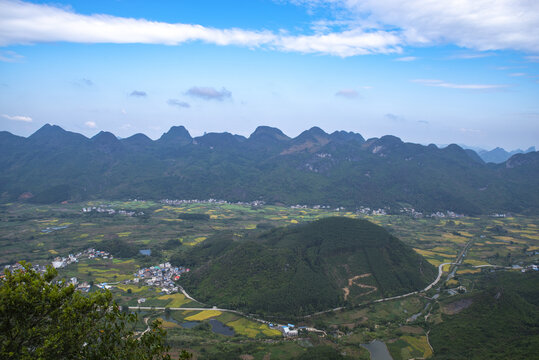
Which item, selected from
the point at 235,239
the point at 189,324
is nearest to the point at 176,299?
the point at 189,324

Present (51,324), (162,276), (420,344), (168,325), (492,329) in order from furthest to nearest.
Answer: (162,276)
(168,325)
(492,329)
(420,344)
(51,324)

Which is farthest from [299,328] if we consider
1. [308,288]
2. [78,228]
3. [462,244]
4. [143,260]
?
[78,228]

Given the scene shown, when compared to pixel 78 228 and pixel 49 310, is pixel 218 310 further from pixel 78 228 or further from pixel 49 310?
pixel 78 228

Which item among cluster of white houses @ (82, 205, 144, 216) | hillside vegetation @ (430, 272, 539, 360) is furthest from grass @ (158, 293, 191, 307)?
cluster of white houses @ (82, 205, 144, 216)

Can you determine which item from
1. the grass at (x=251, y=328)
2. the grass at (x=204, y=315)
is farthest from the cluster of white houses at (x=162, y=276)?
the grass at (x=251, y=328)

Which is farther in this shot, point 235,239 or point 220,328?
point 235,239

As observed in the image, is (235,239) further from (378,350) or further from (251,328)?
(378,350)
